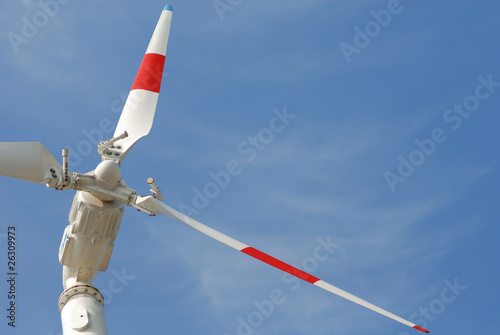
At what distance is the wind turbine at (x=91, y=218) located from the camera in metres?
20.4

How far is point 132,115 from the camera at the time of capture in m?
25.9

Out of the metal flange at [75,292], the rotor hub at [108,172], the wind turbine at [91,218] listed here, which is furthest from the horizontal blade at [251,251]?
the metal flange at [75,292]

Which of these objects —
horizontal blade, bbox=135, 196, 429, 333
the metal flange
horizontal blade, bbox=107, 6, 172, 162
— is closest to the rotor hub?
horizontal blade, bbox=135, 196, 429, 333

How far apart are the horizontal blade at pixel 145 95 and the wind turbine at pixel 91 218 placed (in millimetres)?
401

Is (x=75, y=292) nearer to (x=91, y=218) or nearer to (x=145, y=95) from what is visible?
(x=91, y=218)

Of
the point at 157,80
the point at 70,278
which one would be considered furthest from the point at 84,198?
the point at 157,80

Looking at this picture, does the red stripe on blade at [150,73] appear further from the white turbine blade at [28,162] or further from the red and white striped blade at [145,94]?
the white turbine blade at [28,162]

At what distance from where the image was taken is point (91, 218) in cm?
2253

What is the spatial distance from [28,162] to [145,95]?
7027 millimetres

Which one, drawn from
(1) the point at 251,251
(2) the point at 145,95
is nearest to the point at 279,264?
(1) the point at 251,251

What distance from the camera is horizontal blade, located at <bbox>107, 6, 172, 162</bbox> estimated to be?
83.2ft

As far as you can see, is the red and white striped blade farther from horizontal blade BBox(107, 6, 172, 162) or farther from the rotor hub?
the rotor hub

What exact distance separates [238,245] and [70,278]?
20.6ft

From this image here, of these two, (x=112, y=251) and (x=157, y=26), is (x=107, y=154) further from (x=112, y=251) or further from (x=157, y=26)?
(x=157, y=26)
